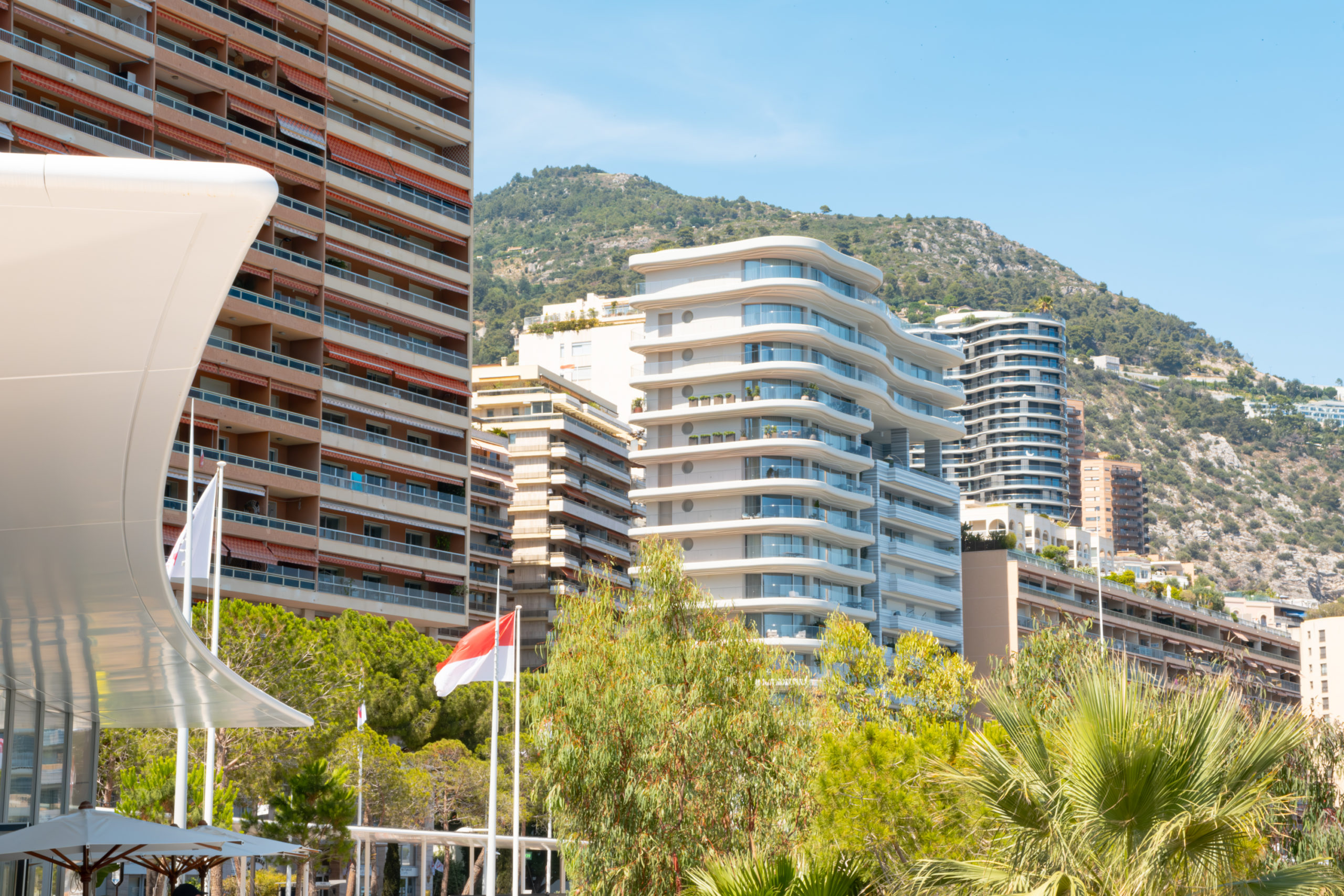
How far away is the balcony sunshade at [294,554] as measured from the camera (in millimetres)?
67062

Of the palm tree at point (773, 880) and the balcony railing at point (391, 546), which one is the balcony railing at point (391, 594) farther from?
the palm tree at point (773, 880)

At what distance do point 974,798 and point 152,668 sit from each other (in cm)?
813

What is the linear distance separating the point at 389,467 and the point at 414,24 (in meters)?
24.7

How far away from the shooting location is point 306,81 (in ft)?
240

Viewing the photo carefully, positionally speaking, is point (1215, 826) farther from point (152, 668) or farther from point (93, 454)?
point (152, 668)

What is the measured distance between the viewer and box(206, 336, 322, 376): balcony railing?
2625 inches

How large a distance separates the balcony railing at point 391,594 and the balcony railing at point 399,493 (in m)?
4.48

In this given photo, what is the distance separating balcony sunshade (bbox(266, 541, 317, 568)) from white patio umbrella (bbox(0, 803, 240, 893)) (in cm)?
5095

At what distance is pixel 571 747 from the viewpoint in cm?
2953

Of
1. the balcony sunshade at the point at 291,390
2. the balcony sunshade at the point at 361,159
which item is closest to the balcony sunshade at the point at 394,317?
the balcony sunshade at the point at 291,390

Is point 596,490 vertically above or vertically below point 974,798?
above

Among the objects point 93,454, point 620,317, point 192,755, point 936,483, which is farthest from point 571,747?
point 620,317

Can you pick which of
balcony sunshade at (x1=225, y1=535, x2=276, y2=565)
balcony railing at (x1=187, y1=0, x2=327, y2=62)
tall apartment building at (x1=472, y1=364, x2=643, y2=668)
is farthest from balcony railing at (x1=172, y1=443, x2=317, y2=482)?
tall apartment building at (x1=472, y1=364, x2=643, y2=668)

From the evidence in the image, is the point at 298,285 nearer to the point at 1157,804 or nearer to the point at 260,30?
the point at 260,30
